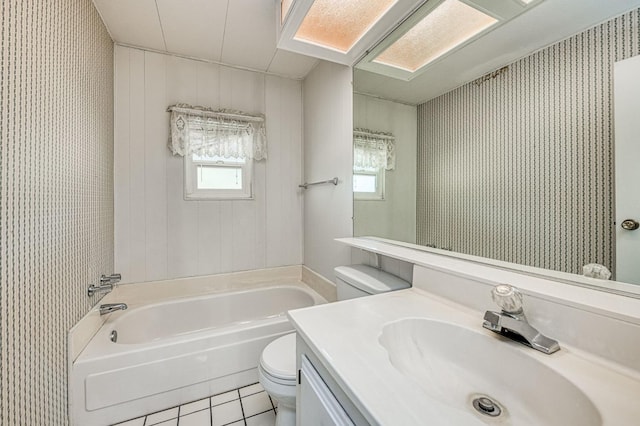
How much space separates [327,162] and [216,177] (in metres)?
0.99

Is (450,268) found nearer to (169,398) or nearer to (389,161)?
(389,161)

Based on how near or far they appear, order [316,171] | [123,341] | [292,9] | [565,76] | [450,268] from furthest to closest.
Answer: [316,171], [123,341], [292,9], [450,268], [565,76]

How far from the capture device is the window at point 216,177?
2.14 m

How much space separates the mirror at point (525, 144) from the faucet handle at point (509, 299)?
21 cm

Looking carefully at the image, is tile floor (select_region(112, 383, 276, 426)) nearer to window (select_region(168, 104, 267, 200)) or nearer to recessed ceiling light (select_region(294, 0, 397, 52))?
window (select_region(168, 104, 267, 200))

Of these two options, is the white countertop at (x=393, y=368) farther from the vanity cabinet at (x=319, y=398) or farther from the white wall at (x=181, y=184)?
the white wall at (x=181, y=184)

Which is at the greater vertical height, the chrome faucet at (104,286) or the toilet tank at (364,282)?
the toilet tank at (364,282)

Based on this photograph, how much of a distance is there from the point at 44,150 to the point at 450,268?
5.60 feet

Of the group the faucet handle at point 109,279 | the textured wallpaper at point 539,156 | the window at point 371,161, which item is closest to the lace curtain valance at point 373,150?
the window at point 371,161

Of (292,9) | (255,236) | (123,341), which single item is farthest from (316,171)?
(123,341)

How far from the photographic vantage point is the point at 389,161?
146cm

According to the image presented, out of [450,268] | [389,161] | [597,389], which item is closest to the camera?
[597,389]

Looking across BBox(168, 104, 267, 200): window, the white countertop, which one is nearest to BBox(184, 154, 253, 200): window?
BBox(168, 104, 267, 200): window

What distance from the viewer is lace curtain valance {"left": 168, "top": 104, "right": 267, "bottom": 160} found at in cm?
205
